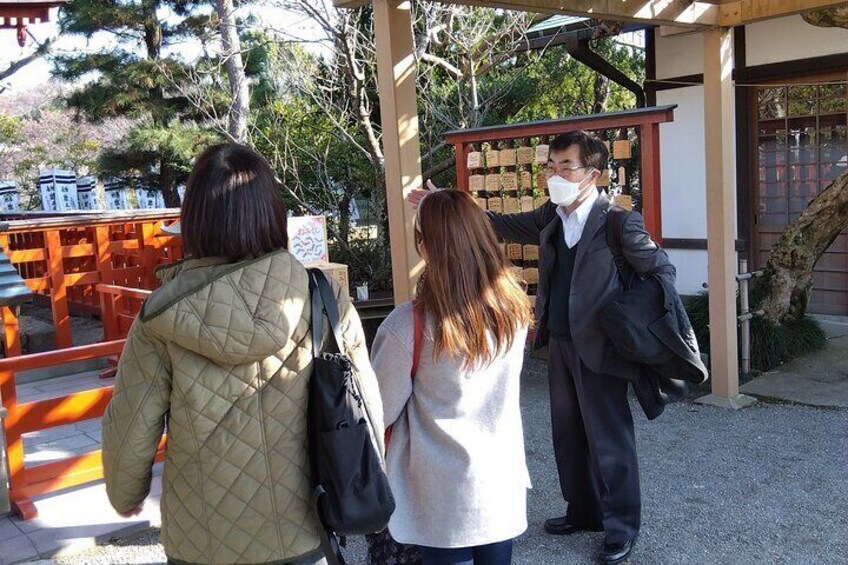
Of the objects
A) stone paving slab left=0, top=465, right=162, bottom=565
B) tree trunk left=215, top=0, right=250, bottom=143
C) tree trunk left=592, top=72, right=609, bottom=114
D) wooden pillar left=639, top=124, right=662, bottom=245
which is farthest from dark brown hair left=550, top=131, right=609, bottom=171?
tree trunk left=592, top=72, right=609, bottom=114

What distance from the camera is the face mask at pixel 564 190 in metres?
3.54

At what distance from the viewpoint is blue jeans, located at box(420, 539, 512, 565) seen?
7.86 ft

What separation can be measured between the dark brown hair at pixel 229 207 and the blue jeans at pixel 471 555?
1.05 m

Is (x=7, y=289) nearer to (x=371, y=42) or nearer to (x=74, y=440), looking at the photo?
(x=74, y=440)

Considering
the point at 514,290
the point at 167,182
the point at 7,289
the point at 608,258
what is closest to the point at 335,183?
the point at 167,182

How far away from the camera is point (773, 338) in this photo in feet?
22.0

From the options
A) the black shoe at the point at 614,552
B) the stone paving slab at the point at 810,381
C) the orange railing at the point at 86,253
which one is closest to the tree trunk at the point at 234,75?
the orange railing at the point at 86,253

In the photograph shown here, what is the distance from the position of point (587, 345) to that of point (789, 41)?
5.89m

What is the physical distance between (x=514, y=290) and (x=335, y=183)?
8.67 metres

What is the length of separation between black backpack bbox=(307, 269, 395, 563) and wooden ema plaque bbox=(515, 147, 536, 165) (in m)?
4.49

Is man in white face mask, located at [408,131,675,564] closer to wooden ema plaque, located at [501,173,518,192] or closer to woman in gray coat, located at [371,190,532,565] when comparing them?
woman in gray coat, located at [371,190,532,565]

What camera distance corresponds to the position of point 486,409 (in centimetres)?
240

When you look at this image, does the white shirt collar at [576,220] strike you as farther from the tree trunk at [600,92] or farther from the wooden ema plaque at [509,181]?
the tree trunk at [600,92]

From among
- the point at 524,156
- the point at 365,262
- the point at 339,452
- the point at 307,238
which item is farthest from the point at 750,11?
the point at 365,262
